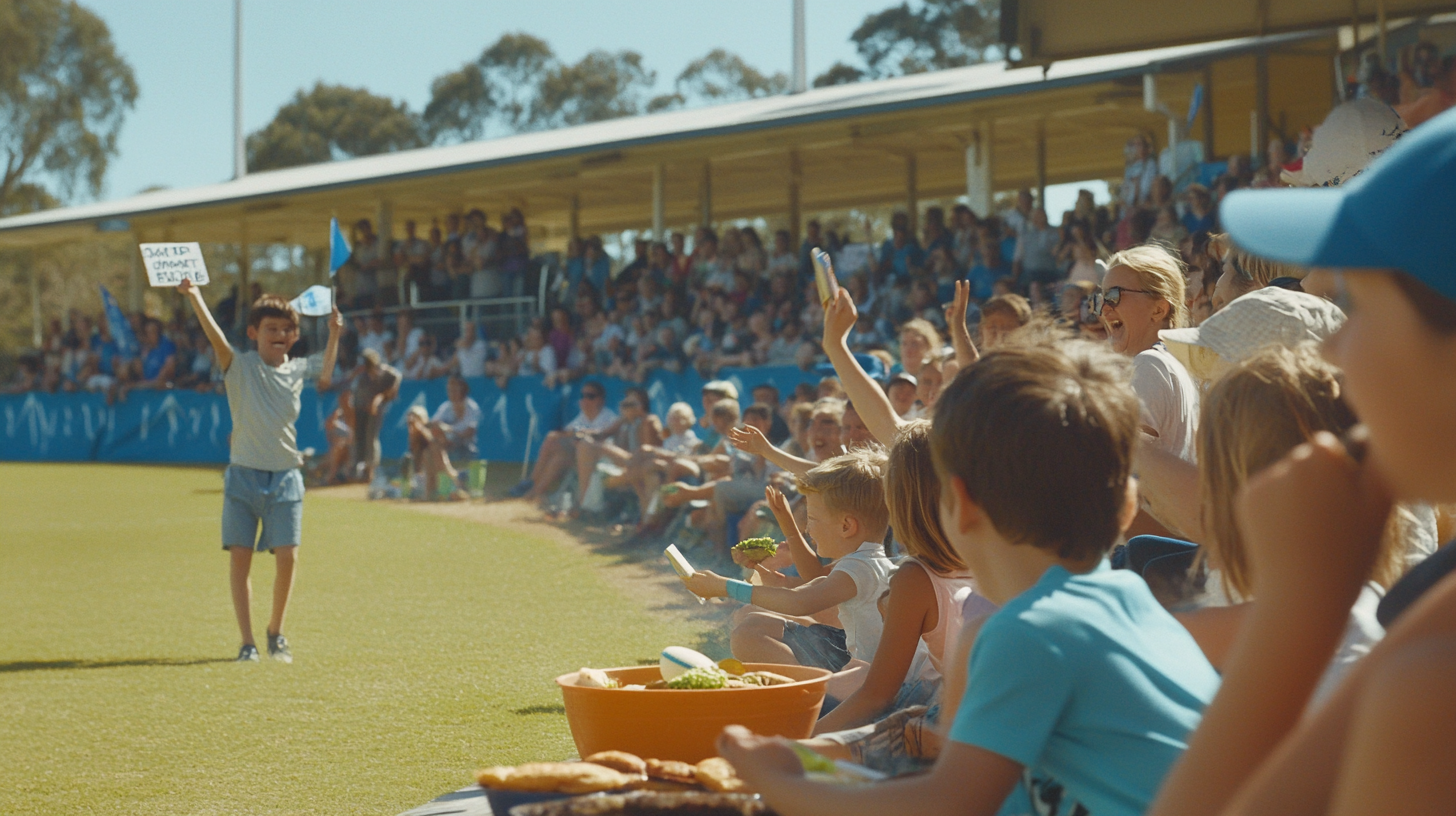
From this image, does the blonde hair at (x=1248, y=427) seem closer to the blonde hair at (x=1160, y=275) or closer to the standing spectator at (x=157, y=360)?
the blonde hair at (x=1160, y=275)

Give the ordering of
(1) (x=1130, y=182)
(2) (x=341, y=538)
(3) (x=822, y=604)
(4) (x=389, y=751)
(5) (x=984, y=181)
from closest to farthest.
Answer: (3) (x=822, y=604), (4) (x=389, y=751), (2) (x=341, y=538), (1) (x=1130, y=182), (5) (x=984, y=181)

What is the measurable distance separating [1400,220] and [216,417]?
86.9 feet

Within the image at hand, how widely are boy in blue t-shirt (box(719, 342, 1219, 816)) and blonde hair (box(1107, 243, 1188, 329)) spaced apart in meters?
2.46

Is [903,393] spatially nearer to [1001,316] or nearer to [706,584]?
[1001,316]

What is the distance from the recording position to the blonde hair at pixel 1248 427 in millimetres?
2023

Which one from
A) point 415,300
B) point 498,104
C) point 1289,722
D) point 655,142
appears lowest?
point 1289,722

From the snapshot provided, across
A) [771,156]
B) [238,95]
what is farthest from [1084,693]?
[238,95]

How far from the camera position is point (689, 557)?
36.9 feet

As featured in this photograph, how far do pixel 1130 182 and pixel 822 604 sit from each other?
1203 cm

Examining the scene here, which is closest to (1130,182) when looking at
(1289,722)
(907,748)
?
(907,748)

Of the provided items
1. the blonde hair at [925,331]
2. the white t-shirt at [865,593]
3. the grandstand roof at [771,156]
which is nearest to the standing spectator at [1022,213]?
the grandstand roof at [771,156]

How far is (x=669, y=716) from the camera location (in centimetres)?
278

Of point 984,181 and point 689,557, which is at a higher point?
point 984,181

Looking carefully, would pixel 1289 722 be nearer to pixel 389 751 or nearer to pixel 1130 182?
pixel 389 751
